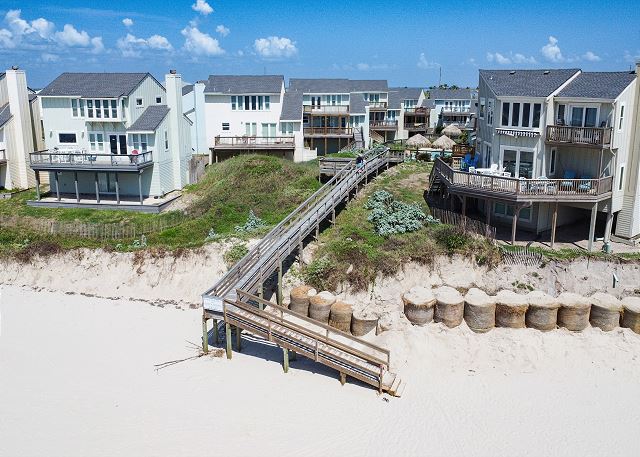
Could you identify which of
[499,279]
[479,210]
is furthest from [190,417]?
[479,210]

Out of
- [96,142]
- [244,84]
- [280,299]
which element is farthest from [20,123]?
[280,299]

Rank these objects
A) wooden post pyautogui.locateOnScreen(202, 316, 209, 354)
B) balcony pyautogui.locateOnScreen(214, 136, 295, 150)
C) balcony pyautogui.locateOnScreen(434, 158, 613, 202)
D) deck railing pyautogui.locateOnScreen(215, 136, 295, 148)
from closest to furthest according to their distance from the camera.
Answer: wooden post pyautogui.locateOnScreen(202, 316, 209, 354)
balcony pyautogui.locateOnScreen(434, 158, 613, 202)
balcony pyautogui.locateOnScreen(214, 136, 295, 150)
deck railing pyautogui.locateOnScreen(215, 136, 295, 148)

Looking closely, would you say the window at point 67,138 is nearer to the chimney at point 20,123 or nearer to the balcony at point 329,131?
the chimney at point 20,123

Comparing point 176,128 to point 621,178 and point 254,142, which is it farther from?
point 621,178

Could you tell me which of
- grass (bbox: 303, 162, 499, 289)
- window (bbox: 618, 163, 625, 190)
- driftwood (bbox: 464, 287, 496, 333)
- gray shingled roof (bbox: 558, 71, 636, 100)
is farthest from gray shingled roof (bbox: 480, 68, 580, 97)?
driftwood (bbox: 464, 287, 496, 333)

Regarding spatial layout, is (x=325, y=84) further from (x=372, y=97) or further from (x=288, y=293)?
(x=288, y=293)

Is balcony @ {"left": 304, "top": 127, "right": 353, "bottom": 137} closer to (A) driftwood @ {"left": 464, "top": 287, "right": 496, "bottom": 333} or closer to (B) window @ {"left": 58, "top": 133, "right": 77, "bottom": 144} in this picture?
(B) window @ {"left": 58, "top": 133, "right": 77, "bottom": 144}
